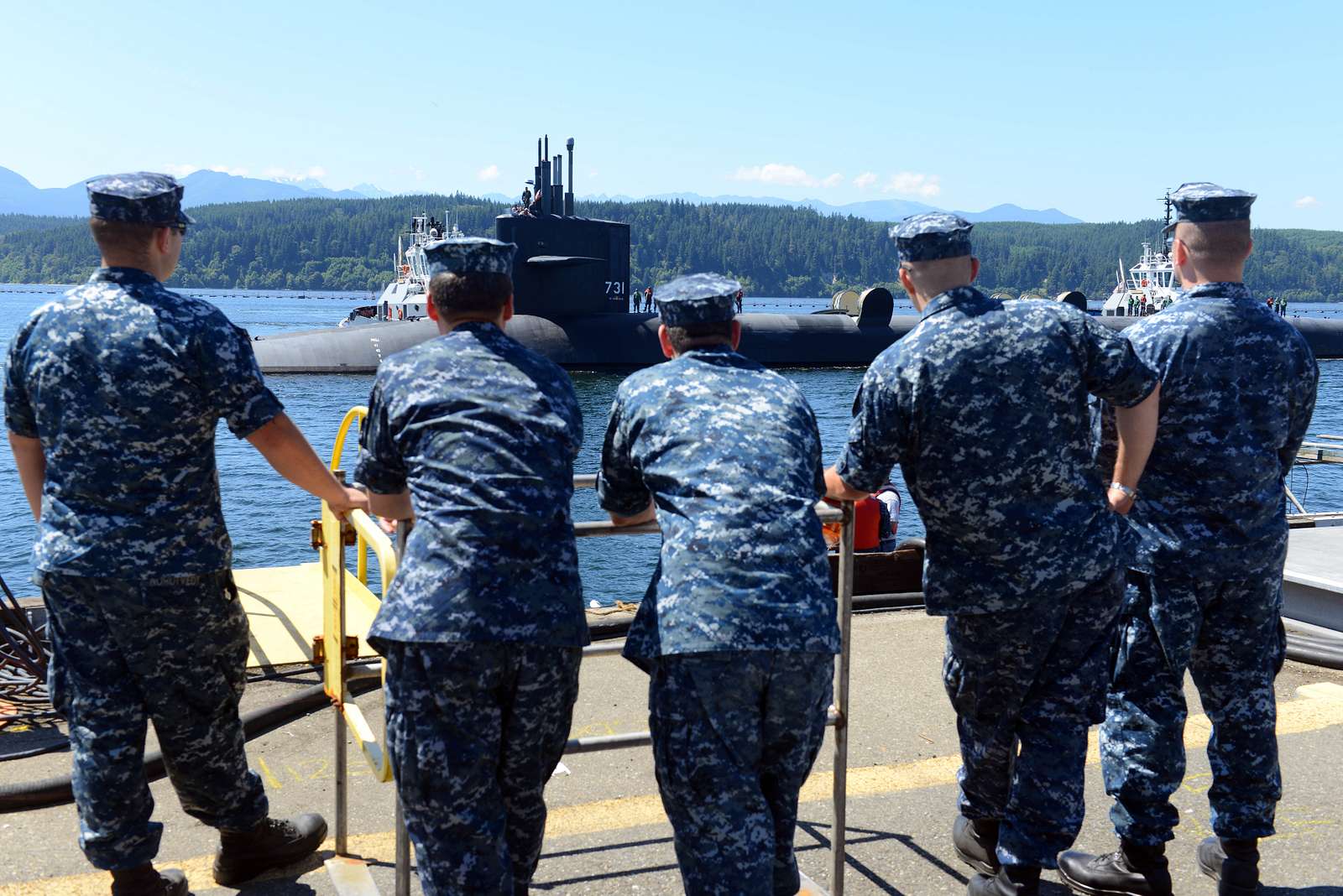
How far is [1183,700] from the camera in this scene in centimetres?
404

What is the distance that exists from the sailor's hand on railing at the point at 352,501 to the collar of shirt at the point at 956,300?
188 centimetres

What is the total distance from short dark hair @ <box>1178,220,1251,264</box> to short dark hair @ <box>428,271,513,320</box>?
2.50 meters

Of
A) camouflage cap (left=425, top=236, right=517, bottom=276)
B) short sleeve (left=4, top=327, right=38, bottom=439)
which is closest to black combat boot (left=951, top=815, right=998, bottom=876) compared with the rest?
camouflage cap (left=425, top=236, right=517, bottom=276)

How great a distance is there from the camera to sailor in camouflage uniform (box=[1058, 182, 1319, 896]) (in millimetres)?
3953

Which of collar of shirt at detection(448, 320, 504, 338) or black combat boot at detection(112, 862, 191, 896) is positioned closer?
collar of shirt at detection(448, 320, 504, 338)

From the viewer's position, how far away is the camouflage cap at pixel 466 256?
3170 mm

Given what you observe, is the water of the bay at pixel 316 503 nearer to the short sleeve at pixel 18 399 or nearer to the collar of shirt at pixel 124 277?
the short sleeve at pixel 18 399

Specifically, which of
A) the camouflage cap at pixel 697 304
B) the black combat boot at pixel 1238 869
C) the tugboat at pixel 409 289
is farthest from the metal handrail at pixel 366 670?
the tugboat at pixel 409 289

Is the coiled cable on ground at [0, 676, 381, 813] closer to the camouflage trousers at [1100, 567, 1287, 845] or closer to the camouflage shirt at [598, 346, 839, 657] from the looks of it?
the camouflage shirt at [598, 346, 839, 657]

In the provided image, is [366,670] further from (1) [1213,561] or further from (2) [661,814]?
(1) [1213,561]

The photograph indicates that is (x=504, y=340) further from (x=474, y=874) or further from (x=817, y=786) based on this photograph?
(x=817, y=786)

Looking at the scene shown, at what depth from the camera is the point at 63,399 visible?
3463mm

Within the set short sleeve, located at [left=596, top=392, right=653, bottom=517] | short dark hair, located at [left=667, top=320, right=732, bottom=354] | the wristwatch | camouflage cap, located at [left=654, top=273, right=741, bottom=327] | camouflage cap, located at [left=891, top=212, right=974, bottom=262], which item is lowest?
the wristwatch

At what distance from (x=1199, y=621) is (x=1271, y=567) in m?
0.31
